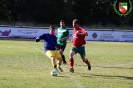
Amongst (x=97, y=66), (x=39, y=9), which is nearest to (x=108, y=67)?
(x=97, y=66)

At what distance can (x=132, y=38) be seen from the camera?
42688mm

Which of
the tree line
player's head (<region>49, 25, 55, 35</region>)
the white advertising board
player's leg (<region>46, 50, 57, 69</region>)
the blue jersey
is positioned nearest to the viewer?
player's leg (<region>46, 50, 57, 69</region>)

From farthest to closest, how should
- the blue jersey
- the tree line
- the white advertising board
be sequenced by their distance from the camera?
the tree line
the white advertising board
the blue jersey

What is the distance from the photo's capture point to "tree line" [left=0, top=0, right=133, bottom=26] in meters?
62.2

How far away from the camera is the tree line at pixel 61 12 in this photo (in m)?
62.2

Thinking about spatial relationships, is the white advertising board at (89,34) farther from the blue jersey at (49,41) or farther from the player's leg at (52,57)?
the player's leg at (52,57)

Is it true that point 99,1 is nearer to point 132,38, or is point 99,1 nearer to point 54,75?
point 132,38

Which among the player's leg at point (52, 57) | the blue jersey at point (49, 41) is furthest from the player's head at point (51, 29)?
the player's leg at point (52, 57)

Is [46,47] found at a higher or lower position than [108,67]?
higher

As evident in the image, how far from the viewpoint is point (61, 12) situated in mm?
63062

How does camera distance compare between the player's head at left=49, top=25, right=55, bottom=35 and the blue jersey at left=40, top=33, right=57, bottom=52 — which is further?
the blue jersey at left=40, top=33, right=57, bottom=52

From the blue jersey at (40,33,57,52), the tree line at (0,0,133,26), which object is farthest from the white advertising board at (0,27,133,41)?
the blue jersey at (40,33,57,52)

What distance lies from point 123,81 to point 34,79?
2903 millimetres

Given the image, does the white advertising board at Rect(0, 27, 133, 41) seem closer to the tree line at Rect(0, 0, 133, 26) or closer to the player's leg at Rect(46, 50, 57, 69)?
the tree line at Rect(0, 0, 133, 26)
